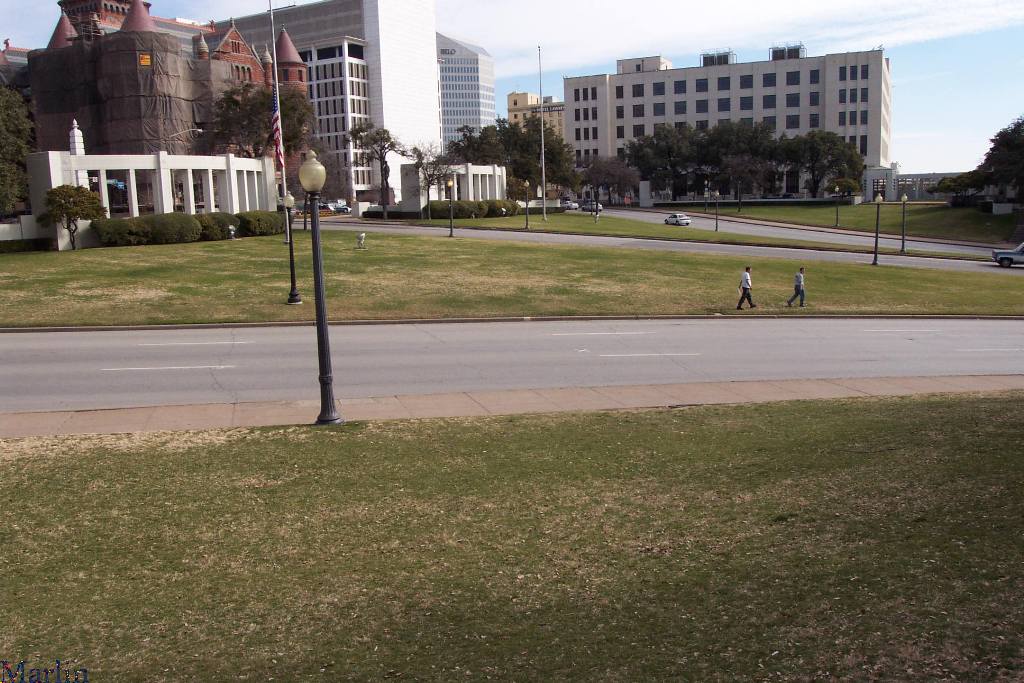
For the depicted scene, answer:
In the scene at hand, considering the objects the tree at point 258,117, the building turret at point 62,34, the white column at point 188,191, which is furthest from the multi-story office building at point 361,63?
the white column at point 188,191

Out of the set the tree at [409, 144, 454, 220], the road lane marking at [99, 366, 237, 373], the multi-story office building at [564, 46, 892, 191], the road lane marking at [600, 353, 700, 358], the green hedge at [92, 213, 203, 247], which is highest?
the multi-story office building at [564, 46, 892, 191]

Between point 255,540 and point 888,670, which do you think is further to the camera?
point 255,540

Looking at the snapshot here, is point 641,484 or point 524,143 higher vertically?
point 524,143

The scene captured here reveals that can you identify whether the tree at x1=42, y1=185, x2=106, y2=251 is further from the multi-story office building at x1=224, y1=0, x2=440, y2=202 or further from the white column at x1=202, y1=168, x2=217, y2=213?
the multi-story office building at x1=224, y1=0, x2=440, y2=202

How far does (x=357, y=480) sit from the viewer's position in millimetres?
10211

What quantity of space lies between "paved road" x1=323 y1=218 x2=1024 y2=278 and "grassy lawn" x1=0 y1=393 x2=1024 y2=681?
4436 cm

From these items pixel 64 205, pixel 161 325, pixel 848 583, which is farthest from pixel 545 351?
pixel 64 205

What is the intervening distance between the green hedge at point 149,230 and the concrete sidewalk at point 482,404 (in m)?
33.5

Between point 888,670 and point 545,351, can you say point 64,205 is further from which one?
point 888,670

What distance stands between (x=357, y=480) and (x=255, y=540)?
2127mm

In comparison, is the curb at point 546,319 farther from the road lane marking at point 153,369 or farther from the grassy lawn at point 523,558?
the grassy lawn at point 523,558

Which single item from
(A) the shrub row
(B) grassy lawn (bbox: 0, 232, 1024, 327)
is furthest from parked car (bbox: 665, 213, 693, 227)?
(A) the shrub row

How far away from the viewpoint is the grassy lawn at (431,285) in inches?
1160

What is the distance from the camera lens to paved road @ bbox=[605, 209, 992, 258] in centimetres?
6831
